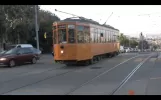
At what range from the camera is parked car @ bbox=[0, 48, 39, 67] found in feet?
79.4

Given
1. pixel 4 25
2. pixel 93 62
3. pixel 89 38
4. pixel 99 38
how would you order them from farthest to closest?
1. pixel 4 25
2. pixel 99 38
3. pixel 93 62
4. pixel 89 38

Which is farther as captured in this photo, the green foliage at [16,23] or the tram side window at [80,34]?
the green foliage at [16,23]

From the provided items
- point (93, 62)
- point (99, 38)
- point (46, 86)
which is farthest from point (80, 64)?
point (46, 86)

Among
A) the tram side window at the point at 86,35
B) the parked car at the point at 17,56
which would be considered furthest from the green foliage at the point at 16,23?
the tram side window at the point at 86,35

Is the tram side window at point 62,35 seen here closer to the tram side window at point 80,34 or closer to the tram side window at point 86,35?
the tram side window at point 80,34

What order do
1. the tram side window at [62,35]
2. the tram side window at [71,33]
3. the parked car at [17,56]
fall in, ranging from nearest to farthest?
the tram side window at [71,33], the tram side window at [62,35], the parked car at [17,56]

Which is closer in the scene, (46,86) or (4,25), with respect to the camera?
(46,86)

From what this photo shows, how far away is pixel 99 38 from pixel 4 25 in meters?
20.7

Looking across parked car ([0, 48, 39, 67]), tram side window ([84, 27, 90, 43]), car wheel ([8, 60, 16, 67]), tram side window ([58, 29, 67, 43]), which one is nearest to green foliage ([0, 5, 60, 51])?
parked car ([0, 48, 39, 67])

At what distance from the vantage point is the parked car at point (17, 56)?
24188 millimetres

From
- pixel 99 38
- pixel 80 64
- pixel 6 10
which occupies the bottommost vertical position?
pixel 80 64

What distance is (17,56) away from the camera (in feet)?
82.7

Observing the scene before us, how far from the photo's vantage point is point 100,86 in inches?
499
